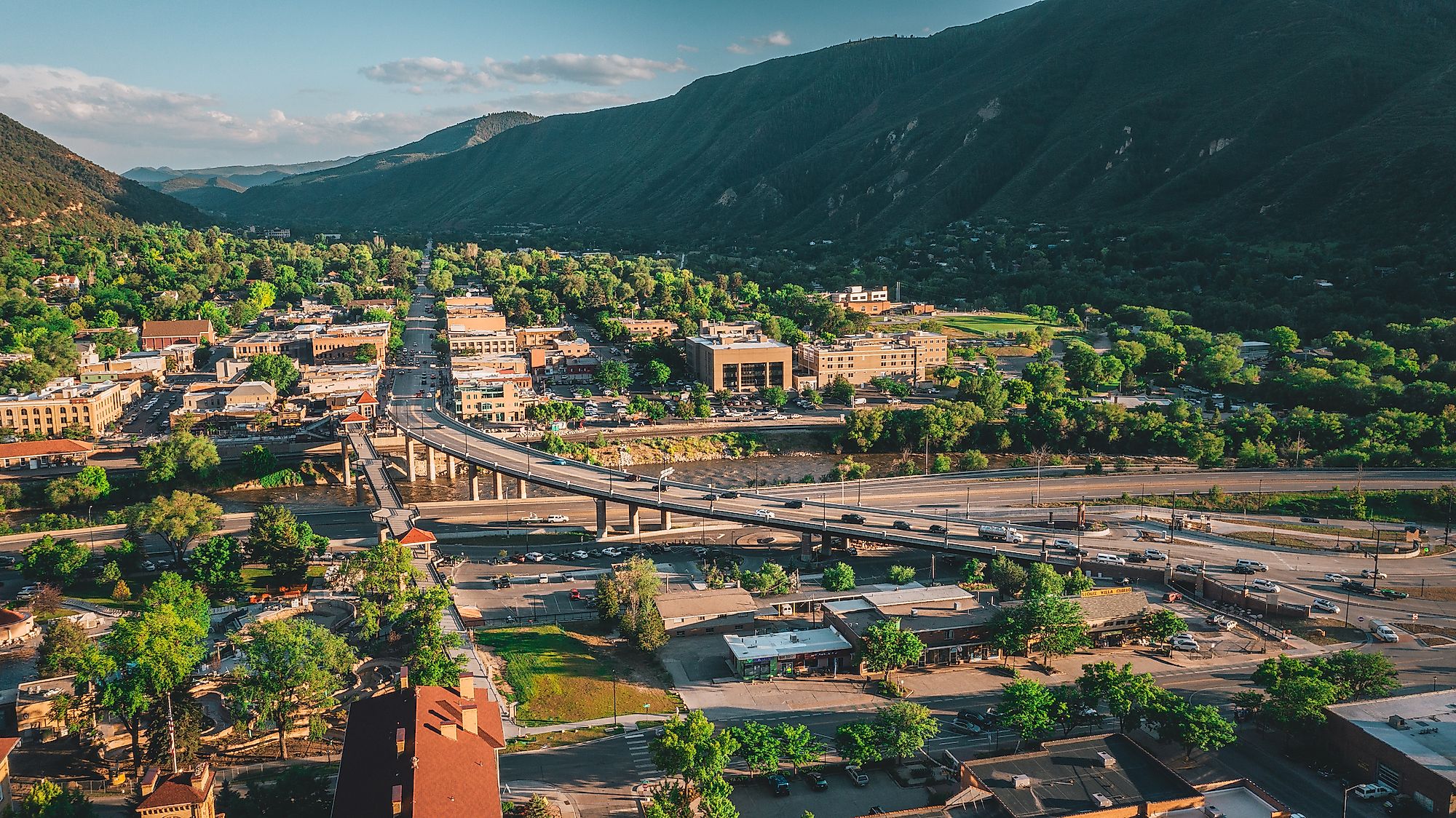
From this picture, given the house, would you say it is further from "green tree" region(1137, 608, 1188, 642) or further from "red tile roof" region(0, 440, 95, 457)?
"red tile roof" region(0, 440, 95, 457)

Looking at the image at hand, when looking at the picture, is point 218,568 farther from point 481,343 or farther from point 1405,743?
point 481,343

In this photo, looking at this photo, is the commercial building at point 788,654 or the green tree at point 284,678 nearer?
the green tree at point 284,678

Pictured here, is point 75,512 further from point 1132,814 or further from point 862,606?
point 1132,814

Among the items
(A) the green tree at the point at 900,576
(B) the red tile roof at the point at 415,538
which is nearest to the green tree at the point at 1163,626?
(A) the green tree at the point at 900,576

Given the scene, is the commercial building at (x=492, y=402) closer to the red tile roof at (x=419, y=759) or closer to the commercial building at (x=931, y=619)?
A: the commercial building at (x=931, y=619)

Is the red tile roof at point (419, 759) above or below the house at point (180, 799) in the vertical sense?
above
